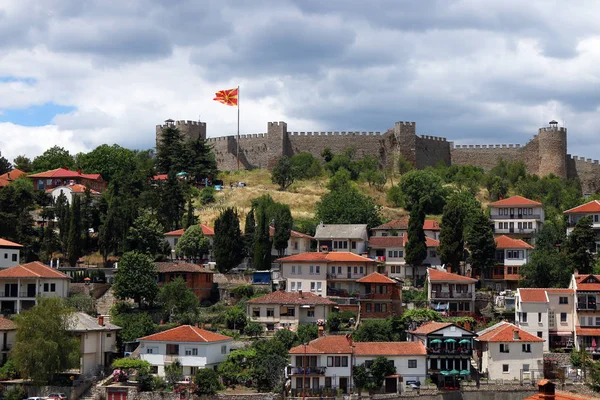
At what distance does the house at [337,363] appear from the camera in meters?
55.9

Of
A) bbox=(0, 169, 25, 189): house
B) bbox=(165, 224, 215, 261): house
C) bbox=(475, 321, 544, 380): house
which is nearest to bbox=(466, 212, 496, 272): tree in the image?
bbox=(475, 321, 544, 380): house

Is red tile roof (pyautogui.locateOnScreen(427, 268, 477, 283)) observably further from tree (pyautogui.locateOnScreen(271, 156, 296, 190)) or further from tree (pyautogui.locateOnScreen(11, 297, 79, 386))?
tree (pyautogui.locateOnScreen(271, 156, 296, 190))

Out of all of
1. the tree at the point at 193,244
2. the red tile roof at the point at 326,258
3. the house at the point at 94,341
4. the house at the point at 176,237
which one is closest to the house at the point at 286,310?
the red tile roof at the point at 326,258

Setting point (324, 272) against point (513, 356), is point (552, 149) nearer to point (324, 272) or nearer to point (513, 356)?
point (324, 272)

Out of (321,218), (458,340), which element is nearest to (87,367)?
(458,340)

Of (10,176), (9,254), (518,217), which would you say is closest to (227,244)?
(9,254)

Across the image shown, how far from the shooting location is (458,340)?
58.2m

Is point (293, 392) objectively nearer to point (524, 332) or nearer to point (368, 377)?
point (368, 377)

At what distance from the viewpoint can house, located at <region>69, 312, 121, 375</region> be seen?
58.4 meters

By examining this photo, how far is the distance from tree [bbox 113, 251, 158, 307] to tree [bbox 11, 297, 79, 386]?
796cm

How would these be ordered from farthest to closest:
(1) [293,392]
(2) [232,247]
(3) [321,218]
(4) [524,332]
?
1. (3) [321,218]
2. (2) [232,247]
3. (4) [524,332]
4. (1) [293,392]

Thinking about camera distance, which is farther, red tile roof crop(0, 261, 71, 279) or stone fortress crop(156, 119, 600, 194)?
stone fortress crop(156, 119, 600, 194)

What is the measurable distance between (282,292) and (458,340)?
543 inches

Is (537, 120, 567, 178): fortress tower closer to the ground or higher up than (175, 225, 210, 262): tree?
higher up
